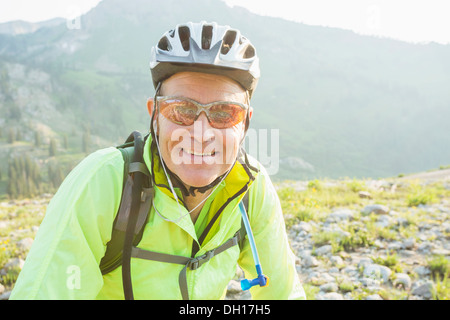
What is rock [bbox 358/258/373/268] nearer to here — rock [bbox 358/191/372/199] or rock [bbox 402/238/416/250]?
rock [bbox 402/238/416/250]

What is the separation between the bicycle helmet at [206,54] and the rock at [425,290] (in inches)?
149

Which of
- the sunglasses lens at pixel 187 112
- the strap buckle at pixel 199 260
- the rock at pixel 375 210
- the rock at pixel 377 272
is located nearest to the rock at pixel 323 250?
the rock at pixel 377 272

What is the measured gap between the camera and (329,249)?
5.66 m

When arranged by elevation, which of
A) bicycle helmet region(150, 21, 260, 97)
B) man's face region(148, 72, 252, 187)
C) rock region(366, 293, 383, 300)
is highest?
bicycle helmet region(150, 21, 260, 97)

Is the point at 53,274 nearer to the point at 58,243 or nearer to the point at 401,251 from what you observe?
the point at 58,243

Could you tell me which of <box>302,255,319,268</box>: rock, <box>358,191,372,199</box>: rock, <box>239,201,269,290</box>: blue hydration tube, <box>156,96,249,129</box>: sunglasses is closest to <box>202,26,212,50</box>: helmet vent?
<box>156,96,249,129</box>: sunglasses

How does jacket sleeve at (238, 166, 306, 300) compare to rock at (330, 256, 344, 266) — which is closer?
jacket sleeve at (238, 166, 306, 300)

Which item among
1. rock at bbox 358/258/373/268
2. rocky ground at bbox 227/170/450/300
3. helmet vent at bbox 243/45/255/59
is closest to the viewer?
helmet vent at bbox 243/45/255/59

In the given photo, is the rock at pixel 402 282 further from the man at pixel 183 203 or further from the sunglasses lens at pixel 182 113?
the sunglasses lens at pixel 182 113

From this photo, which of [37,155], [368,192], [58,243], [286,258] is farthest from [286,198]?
[37,155]

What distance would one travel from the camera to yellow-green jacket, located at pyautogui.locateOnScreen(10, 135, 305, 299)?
1.83 meters

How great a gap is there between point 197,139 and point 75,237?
3.59 feet

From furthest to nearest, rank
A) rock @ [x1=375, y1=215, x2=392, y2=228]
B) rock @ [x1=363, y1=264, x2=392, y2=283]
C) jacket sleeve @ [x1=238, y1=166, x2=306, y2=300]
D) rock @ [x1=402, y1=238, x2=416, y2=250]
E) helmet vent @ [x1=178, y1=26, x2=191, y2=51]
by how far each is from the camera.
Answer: rock @ [x1=375, y1=215, x2=392, y2=228]
rock @ [x1=402, y1=238, x2=416, y2=250]
rock @ [x1=363, y1=264, x2=392, y2=283]
helmet vent @ [x1=178, y1=26, x2=191, y2=51]
jacket sleeve @ [x1=238, y1=166, x2=306, y2=300]

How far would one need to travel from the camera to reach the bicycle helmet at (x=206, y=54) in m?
2.50
